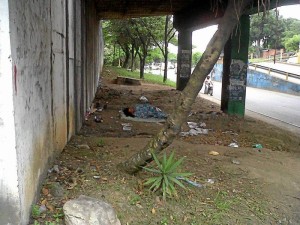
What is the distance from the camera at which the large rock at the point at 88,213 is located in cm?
292

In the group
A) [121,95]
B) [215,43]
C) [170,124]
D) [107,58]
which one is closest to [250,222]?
[170,124]

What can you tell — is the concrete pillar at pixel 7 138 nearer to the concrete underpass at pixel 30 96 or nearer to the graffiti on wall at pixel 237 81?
the concrete underpass at pixel 30 96

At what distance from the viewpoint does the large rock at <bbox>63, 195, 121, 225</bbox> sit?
2920 mm

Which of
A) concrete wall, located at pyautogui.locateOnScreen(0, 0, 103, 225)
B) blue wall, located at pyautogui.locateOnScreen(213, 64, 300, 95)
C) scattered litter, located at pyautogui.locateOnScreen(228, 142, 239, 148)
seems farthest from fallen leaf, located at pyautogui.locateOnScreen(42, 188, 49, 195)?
blue wall, located at pyautogui.locateOnScreen(213, 64, 300, 95)

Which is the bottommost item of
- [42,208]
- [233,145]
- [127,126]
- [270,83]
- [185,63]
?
[233,145]

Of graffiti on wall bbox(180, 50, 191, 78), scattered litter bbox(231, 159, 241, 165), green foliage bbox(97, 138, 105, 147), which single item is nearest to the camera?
scattered litter bbox(231, 159, 241, 165)

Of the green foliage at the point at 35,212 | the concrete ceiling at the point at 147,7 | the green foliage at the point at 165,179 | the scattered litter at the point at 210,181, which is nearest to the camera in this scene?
the green foliage at the point at 35,212

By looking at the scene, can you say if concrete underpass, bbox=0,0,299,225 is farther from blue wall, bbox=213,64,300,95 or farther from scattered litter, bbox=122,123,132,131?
blue wall, bbox=213,64,300,95

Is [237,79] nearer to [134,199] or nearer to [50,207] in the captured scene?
[134,199]

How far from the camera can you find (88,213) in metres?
2.96

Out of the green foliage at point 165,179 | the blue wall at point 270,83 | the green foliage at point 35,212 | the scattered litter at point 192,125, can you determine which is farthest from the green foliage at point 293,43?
the green foliage at point 35,212

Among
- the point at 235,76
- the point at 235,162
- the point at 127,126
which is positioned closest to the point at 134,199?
the point at 235,162

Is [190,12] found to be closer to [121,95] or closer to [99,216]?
[121,95]

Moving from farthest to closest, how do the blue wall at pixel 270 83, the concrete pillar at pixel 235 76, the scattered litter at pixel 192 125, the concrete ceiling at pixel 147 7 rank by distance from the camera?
the blue wall at pixel 270 83
the concrete ceiling at pixel 147 7
the concrete pillar at pixel 235 76
the scattered litter at pixel 192 125
